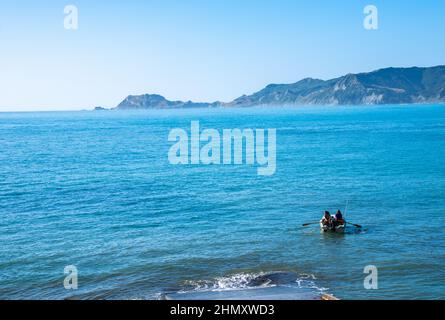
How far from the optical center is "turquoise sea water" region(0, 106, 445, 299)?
27.2 m

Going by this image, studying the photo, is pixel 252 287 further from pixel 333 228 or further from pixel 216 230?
pixel 333 228

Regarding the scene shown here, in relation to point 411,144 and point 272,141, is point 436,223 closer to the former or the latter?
point 411,144

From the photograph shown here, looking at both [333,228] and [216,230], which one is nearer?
[333,228]

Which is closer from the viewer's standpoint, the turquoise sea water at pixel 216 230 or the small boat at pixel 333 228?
the turquoise sea water at pixel 216 230

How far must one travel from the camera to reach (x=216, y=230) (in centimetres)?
3834

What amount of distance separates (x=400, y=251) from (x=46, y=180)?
47230 millimetres

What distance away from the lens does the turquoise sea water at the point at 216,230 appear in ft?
89.2

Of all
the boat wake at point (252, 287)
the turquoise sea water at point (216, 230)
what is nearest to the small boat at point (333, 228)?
the turquoise sea water at point (216, 230)

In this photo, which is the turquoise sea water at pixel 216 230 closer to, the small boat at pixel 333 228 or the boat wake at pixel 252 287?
the boat wake at pixel 252 287

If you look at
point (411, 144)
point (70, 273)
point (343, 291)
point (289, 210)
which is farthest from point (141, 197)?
point (411, 144)

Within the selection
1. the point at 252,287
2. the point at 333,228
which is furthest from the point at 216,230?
the point at 252,287

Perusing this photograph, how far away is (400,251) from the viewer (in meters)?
31.7

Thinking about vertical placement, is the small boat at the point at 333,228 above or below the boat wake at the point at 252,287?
above
